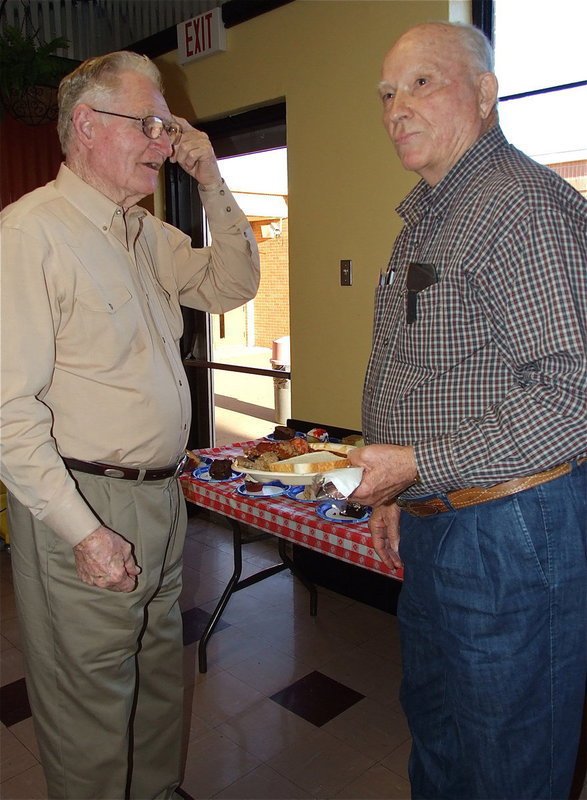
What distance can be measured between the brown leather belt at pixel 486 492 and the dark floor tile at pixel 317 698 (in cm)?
138

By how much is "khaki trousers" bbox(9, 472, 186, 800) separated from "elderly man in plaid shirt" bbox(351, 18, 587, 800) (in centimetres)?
60

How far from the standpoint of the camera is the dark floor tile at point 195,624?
9.39 ft

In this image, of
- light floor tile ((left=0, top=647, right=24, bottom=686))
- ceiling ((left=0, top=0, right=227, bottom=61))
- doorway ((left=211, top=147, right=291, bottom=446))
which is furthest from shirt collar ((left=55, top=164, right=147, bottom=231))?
ceiling ((left=0, top=0, right=227, bottom=61))

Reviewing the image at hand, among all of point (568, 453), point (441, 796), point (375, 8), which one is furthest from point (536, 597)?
point (375, 8)

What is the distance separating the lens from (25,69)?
347 centimetres

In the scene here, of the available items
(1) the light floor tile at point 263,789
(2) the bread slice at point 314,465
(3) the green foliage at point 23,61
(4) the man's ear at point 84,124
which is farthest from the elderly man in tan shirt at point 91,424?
(3) the green foliage at point 23,61

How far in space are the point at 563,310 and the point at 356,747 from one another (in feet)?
5.54

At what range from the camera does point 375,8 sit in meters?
2.86

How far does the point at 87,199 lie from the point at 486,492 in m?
1.08

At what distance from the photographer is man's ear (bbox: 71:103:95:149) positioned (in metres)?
1.50

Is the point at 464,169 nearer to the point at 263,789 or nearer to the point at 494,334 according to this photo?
the point at 494,334

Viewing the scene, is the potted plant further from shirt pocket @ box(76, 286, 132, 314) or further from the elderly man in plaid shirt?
the elderly man in plaid shirt

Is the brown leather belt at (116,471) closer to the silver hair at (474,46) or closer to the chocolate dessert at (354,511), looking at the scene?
the chocolate dessert at (354,511)

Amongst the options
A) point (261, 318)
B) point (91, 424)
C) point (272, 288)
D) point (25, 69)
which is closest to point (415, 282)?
point (91, 424)
